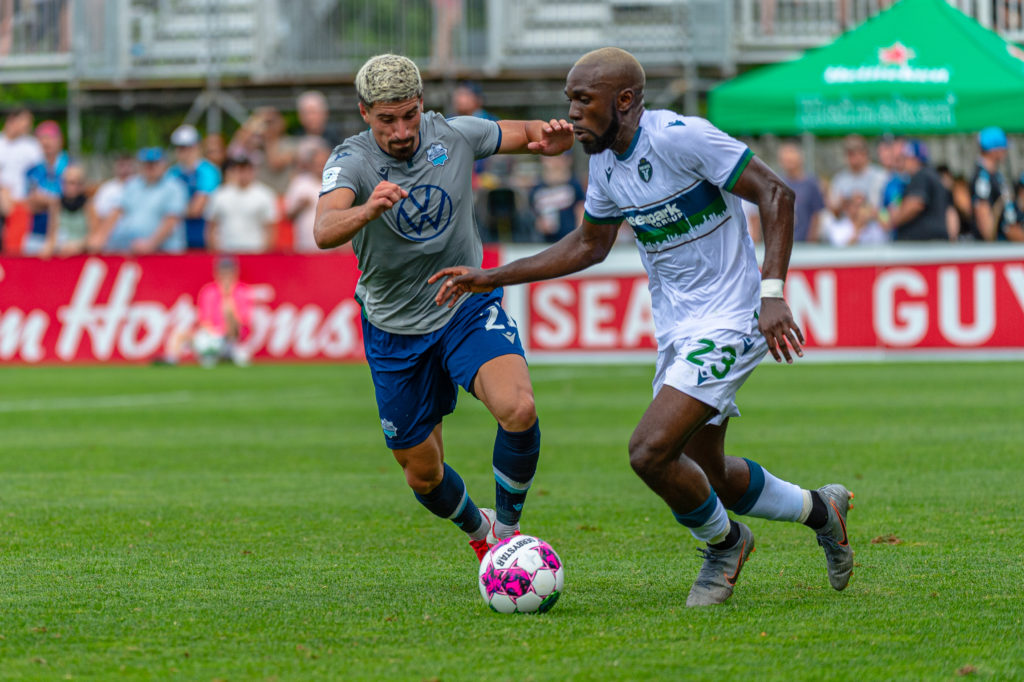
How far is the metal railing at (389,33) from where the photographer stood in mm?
22469

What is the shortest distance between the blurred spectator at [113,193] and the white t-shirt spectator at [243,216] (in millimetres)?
1552

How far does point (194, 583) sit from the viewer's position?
6.13 meters

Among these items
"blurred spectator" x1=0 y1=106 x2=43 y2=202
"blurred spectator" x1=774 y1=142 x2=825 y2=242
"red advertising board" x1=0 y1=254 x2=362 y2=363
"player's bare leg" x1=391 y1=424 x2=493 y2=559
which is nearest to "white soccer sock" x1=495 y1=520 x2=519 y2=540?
"player's bare leg" x1=391 y1=424 x2=493 y2=559

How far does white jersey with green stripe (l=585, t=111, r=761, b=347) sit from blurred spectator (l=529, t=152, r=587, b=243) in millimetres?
13353

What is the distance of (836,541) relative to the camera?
19.5ft

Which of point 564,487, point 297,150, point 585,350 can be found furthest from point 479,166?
point 564,487

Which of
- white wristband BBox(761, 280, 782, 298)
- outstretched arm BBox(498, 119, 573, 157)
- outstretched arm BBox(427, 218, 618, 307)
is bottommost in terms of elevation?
white wristband BBox(761, 280, 782, 298)

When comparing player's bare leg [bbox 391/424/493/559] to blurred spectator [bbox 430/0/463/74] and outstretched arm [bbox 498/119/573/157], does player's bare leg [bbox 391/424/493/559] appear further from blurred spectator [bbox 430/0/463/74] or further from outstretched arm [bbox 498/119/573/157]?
blurred spectator [bbox 430/0/463/74]

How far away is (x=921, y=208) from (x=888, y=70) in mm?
1961

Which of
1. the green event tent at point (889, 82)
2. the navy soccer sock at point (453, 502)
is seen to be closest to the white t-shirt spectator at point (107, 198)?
the green event tent at point (889, 82)

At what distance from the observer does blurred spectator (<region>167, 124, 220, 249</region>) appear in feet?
65.5

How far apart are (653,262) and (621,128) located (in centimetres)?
55

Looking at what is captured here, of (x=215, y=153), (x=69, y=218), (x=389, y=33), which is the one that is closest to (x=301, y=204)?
(x=215, y=153)

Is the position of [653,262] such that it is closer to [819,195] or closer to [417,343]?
[417,343]
